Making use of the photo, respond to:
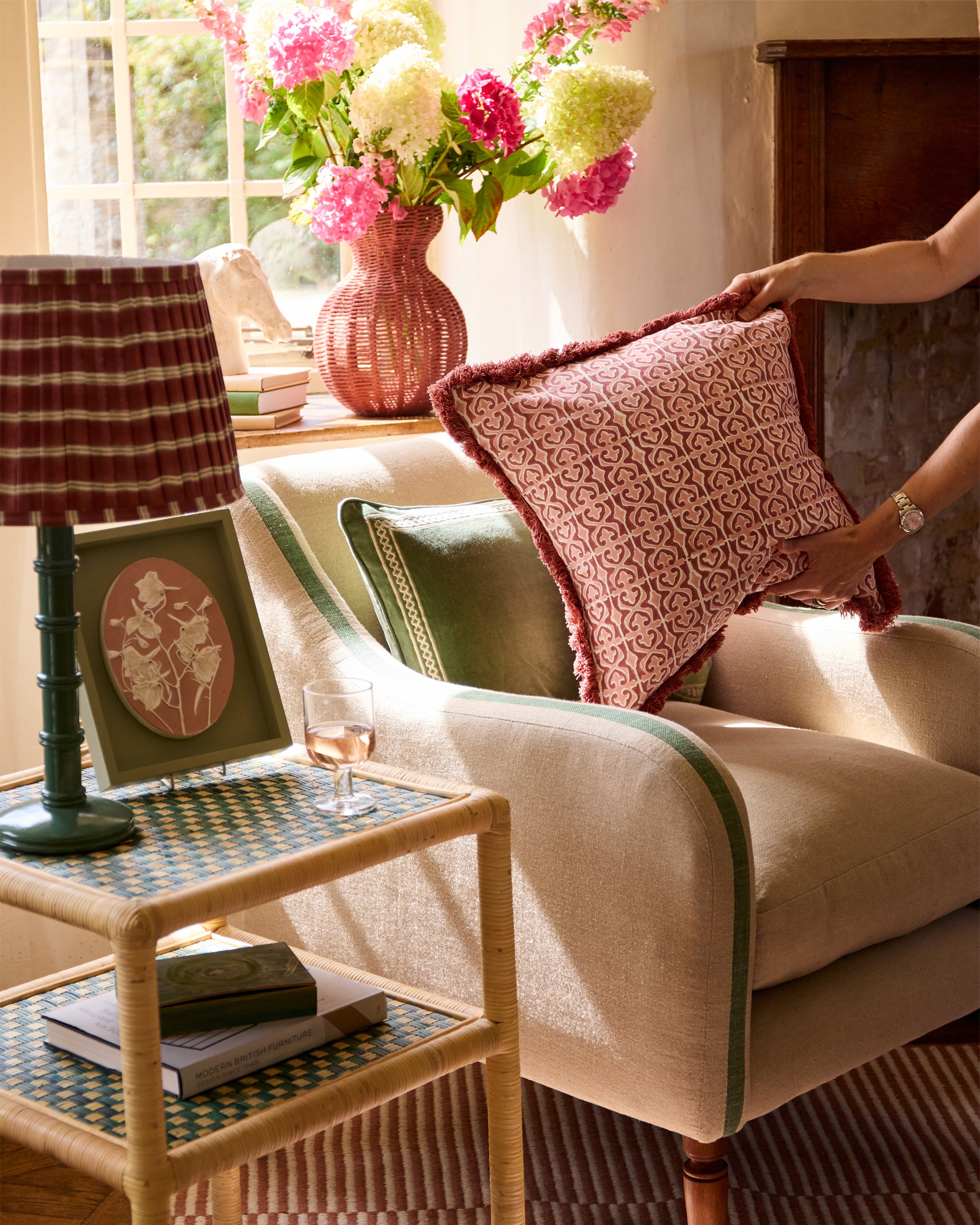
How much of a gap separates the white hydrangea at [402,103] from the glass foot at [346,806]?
3.86ft

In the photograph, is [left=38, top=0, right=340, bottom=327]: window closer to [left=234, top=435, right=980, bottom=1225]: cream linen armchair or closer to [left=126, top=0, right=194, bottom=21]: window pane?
[left=126, top=0, right=194, bottom=21]: window pane

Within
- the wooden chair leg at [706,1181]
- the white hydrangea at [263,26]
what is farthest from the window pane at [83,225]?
the wooden chair leg at [706,1181]

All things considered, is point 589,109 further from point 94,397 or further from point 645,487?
point 94,397

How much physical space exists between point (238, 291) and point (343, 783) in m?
1.10

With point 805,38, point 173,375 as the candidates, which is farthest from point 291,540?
point 805,38

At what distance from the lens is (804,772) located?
1714 millimetres

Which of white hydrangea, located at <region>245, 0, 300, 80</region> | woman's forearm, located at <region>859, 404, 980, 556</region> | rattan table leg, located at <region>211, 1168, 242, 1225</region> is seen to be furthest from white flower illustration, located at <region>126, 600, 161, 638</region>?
white hydrangea, located at <region>245, 0, 300, 80</region>

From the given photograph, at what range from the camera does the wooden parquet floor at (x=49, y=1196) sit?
180cm

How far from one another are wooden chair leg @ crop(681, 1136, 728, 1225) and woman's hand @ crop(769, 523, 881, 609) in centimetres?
73

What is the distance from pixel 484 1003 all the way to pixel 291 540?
2.19 feet

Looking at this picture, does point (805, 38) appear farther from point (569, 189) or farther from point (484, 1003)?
point (484, 1003)

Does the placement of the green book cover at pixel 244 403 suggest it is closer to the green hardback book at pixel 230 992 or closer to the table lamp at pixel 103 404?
the table lamp at pixel 103 404

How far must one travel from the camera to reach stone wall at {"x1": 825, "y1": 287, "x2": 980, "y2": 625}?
262cm

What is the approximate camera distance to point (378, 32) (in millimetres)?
2213
